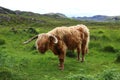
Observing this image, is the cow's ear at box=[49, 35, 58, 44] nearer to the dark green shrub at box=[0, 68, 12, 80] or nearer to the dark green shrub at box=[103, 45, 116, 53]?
the dark green shrub at box=[0, 68, 12, 80]

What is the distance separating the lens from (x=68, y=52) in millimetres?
22531

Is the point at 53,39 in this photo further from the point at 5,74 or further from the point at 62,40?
the point at 5,74

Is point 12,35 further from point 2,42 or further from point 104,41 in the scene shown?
point 104,41

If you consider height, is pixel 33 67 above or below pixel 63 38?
below

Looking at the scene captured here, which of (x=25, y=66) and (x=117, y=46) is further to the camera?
(x=117, y=46)

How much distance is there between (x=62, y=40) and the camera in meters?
18.4

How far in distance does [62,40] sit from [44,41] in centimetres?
180

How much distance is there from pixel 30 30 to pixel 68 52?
13.3 m

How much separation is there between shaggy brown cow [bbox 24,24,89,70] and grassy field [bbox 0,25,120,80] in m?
1.01

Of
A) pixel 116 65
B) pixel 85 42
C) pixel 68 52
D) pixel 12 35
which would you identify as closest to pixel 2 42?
pixel 12 35

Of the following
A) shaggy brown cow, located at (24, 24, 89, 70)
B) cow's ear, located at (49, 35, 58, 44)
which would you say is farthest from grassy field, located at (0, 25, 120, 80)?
cow's ear, located at (49, 35, 58, 44)

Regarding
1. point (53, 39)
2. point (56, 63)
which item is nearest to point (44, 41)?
point (53, 39)

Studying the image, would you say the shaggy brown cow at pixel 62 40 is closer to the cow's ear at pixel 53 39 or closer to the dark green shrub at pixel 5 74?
the cow's ear at pixel 53 39

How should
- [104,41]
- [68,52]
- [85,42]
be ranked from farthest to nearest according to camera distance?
[104,41] < [68,52] < [85,42]
